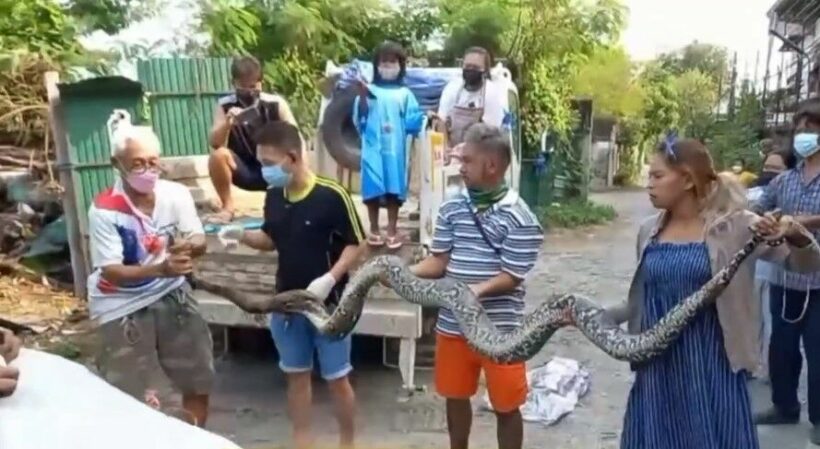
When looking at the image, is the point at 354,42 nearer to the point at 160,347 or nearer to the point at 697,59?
the point at 160,347

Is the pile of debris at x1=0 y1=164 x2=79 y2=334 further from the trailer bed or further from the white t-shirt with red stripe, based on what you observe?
the white t-shirt with red stripe

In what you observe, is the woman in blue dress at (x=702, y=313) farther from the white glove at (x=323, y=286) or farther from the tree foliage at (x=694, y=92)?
the tree foliage at (x=694, y=92)

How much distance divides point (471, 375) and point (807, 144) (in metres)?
2.12

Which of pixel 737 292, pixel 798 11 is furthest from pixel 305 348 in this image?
pixel 798 11

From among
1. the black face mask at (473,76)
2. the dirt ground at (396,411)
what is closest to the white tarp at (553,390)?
the dirt ground at (396,411)

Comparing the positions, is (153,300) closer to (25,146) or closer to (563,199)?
(25,146)

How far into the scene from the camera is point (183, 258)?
451 centimetres

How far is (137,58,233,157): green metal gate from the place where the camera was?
9.92 m

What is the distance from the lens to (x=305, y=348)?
496 cm

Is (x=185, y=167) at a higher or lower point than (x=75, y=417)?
lower

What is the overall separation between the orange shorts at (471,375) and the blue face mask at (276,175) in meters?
0.96

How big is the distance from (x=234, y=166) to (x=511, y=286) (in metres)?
3.42

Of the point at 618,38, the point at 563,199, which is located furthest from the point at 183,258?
the point at 618,38

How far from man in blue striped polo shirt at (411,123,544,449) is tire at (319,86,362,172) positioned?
3.85 meters
